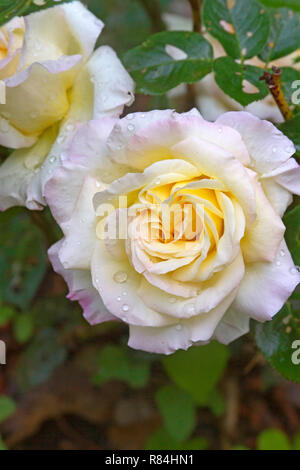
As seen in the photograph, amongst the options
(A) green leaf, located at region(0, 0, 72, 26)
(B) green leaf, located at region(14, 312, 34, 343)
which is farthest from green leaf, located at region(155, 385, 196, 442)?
(A) green leaf, located at region(0, 0, 72, 26)

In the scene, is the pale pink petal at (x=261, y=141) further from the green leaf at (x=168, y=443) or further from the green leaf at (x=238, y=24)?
the green leaf at (x=168, y=443)

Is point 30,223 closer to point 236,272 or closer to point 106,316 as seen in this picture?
point 106,316

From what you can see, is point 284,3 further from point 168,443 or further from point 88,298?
point 168,443

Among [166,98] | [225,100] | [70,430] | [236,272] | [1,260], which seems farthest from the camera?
[70,430]

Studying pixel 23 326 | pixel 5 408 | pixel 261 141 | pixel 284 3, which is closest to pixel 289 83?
pixel 284 3

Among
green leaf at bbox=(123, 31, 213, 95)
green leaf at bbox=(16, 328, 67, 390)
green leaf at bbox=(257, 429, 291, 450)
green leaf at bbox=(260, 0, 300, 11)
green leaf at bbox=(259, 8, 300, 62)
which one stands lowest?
green leaf at bbox=(257, 429, 291, 450)

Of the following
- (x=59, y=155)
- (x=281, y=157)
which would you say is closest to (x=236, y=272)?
(x=281, y=157)

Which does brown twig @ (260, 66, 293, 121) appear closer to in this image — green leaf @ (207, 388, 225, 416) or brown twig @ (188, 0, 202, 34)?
brown twig @ (188, 0, 202, 34)
